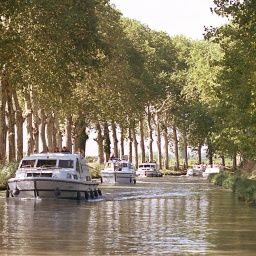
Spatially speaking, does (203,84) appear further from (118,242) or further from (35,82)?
(118,242)

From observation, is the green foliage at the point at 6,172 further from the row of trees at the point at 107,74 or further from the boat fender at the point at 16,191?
the boat fender at the point at 16,191

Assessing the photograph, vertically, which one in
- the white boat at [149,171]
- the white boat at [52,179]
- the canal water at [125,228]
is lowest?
the canal water at [125,228]

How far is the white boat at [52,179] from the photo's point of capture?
41.3 m

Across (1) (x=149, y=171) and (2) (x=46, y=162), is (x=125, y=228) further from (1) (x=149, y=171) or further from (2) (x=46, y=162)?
(1) (x=149, y=171)

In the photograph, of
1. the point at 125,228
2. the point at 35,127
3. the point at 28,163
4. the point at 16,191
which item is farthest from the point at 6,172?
the point at 125,228

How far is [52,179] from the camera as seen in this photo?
4097 cm

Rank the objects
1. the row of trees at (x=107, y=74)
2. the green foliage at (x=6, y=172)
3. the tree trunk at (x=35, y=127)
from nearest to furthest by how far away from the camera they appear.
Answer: the row of trees at (x=107, y=74)
the green foliage at (x=6, y=172)
the tree trunk at (x=35, y=127)

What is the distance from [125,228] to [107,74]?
58.7 m

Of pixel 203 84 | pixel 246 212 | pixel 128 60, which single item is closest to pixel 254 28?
pixel 246 212

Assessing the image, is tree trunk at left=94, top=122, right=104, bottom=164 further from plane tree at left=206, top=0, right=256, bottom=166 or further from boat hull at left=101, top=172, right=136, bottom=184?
plane tree at left=206, top=0, right=256, bottom=166

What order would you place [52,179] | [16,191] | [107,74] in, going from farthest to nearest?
[107,74]
[16,191]
[52,179]

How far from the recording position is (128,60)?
97.1m

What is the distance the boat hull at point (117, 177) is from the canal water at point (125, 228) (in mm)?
33958

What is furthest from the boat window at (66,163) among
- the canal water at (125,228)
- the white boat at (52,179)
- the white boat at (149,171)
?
the white boat at (149,171)
